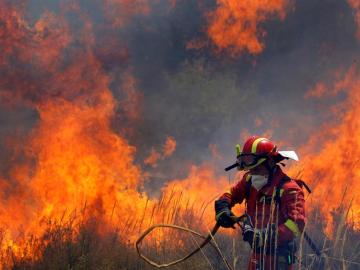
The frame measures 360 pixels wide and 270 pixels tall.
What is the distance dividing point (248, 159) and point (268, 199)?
44 centimetres

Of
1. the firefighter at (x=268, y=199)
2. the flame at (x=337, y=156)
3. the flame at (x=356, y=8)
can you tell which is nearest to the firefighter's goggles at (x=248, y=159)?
the firefighter at (x=268, y=199)

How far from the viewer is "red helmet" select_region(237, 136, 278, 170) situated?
12.7 ft

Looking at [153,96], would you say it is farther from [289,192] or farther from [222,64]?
[289,192]

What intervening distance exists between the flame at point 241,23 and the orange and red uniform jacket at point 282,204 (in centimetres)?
765

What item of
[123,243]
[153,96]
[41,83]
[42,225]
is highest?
[153,96]

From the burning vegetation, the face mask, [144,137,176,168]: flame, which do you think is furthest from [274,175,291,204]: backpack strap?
[144,137,176,168]: flame

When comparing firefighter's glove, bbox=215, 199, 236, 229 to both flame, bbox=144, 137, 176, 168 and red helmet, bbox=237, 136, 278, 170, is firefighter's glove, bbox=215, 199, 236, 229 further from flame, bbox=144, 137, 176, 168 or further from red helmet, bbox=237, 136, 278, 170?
flame, bbox=144, 137, 176, 168

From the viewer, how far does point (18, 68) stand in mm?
9336

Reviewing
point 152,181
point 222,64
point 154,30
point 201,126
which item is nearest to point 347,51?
point 222,64

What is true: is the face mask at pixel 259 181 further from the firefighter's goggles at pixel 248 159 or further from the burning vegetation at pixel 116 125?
the burning vegetation at pixel 116 125

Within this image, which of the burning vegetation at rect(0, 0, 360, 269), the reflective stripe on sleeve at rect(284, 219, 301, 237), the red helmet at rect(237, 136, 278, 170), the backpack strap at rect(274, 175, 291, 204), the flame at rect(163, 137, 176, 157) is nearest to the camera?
the reflective stripe on sleeve at rect(284, 219, 301, 237)

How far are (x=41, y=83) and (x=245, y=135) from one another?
566cm

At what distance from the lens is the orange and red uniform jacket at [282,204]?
344 cm

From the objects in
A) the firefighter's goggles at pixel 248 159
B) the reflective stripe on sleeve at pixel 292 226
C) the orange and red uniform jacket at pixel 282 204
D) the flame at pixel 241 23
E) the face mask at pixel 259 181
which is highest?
the flame at pixel 241 23
